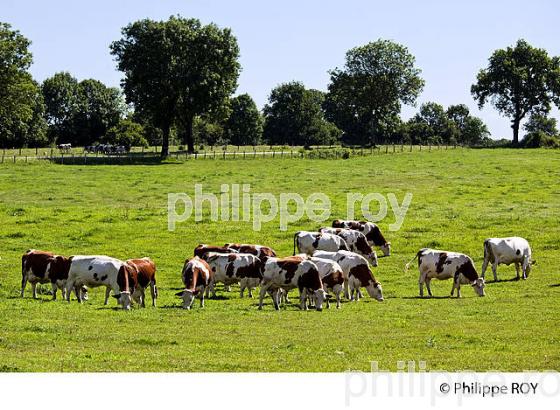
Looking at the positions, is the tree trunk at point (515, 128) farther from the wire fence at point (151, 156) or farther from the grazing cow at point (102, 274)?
the grazing cow at point (102, 274)

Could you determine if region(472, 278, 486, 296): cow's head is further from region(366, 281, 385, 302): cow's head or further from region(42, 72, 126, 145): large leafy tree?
region(42, 72, 126, 145): large leafy tree

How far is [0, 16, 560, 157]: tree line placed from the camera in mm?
85312

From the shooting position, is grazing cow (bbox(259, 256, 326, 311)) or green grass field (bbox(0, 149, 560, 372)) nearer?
green grass field (bbox(0, 149, 560, 372))

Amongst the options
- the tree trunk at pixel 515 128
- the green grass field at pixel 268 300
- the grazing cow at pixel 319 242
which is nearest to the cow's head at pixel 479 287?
the green grass field at pixel 268 300

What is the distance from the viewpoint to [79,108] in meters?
138

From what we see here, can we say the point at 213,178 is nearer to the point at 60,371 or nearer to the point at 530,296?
the point at 530,296

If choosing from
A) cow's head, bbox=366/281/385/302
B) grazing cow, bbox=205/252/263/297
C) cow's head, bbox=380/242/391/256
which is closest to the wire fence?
cow's head, bbox=380/242/391/256

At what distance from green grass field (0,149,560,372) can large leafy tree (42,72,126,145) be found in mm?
58205

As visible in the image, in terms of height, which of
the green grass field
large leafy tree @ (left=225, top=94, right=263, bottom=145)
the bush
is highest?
large leafy tree @ (left=225, top=94, right=263, bottom=145)

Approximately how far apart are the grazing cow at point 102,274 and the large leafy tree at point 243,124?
123 meters

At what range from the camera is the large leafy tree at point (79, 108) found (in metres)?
131

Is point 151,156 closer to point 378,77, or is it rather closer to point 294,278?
point 378,77

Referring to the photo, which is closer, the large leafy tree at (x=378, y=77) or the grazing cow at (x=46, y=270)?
the grazing cow at (x=46, y=270)
